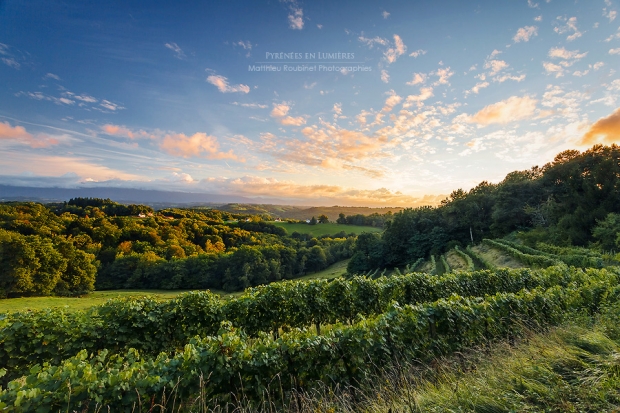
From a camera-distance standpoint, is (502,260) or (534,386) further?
(502,260)

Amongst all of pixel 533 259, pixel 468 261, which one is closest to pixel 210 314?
pixel 533 259

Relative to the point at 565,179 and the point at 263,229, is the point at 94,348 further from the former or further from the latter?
the point at 263,229

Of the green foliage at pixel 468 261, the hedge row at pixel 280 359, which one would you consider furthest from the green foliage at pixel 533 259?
the hedge row at pixel 280 359

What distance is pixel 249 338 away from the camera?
745 centimetres

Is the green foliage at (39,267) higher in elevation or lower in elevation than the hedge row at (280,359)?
lower

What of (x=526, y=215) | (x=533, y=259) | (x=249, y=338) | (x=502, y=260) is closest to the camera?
(x=249, y=338)

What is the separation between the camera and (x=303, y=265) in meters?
70.1

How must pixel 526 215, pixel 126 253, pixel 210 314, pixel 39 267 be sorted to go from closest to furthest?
pixel 210 314 < pixel 39 267 < pixel 526 215 < pixel 126 253

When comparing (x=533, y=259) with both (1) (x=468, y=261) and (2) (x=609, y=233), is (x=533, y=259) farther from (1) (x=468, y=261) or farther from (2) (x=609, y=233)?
(2) (x=609, y=233)

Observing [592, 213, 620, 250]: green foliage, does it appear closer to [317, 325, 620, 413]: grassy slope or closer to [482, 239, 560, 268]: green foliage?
[482, 239, 560, 268]: green foliage

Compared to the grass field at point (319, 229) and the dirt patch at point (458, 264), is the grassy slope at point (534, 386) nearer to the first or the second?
the dirt patch at point (458, 264)

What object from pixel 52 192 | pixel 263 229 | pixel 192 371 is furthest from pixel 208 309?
pixel 52 192

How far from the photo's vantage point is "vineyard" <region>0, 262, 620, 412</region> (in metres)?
3.90

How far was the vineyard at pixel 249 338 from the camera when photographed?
154 inches
